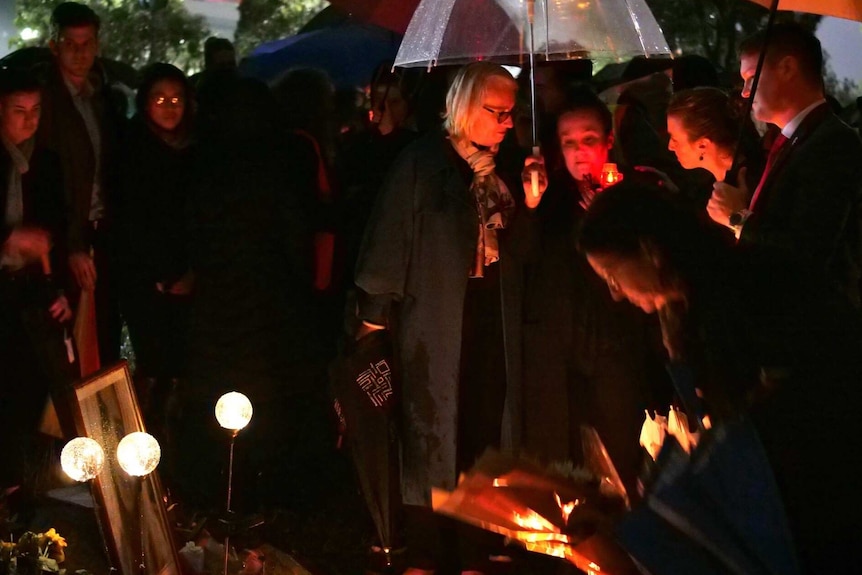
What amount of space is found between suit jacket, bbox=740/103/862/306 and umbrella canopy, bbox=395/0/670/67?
96 centimetres

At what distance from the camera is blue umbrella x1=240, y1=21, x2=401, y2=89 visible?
29.3ft

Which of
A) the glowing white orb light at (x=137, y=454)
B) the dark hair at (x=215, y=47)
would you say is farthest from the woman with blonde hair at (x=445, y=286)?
the dark hair at (x=215, y=47)

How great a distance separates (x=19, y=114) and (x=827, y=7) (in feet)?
11.1

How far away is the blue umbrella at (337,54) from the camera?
8938 mm

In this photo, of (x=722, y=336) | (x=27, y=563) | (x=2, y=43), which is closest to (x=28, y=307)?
(x=27, y=563)

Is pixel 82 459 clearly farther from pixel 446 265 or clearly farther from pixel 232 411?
pixel 446 265

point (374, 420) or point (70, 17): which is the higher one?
point (70, 17)

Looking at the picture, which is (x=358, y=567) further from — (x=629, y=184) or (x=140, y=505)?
(x=629, y=184)

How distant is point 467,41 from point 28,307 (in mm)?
2190

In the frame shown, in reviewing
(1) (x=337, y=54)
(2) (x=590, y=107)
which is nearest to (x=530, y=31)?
(2) (x=590, y=107)

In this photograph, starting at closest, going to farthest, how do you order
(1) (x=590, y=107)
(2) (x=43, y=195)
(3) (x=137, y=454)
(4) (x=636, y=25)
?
(3) (x=137, y=454), (1) (x=590, y=107), (4) (x=636, y=25), (2) (x=43, y=195)

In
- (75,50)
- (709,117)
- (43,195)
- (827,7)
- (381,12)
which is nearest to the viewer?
(827,7)

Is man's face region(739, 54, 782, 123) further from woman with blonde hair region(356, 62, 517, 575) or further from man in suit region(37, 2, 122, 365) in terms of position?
man in suit region(37, 2, 122, 365)

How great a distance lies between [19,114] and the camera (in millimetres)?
5543
